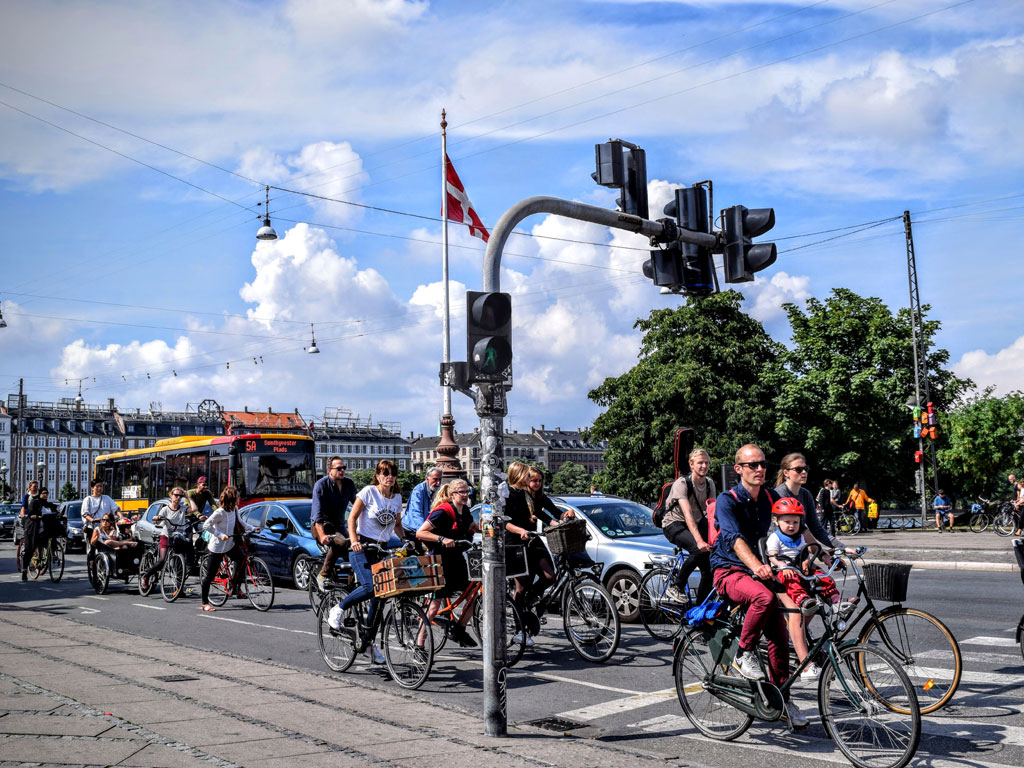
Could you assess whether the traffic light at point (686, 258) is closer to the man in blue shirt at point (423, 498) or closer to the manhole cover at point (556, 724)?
the man in blue shirt at point (423, 498)

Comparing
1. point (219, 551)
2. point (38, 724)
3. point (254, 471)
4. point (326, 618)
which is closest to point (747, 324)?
point (254, 471)

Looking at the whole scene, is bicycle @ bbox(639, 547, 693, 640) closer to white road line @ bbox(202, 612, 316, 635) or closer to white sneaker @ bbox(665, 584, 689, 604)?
white sneaker @ bbox(665, 584, 689, 604)

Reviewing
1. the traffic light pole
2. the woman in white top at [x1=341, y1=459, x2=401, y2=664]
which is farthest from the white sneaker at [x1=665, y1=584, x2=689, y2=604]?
the traffic light pole

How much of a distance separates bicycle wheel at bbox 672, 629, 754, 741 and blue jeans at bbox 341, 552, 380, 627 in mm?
3079

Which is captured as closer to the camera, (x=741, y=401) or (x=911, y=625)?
(x=911, y=625)

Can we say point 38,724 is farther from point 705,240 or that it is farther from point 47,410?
point 47,410

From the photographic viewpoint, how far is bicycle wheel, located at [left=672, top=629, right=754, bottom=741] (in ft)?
21.4

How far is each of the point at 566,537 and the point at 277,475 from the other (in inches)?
777

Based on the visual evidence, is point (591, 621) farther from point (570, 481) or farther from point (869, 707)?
point (570, 481)

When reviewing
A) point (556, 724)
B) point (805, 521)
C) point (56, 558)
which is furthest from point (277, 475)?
point (805, 521)

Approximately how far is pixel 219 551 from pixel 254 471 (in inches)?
534

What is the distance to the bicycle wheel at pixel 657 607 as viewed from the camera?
1045cm

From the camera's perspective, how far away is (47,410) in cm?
16038

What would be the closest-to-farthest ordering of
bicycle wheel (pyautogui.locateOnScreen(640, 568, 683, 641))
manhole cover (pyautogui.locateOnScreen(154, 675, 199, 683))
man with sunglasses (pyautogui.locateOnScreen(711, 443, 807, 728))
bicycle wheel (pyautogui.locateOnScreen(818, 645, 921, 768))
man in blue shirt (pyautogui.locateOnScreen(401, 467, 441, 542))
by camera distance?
bicycle wheel (pyautogui.locateOnScreen(818, 645, 921, 768)) → man with sunglasses (pyautogui.locateOnScreen(711, 443, 807, 728)) → manhole cover (pyautogui.locateOnScreen(154, 675, 199, 683)) → bicycle wheel (pyautogui.locateOnScreen(640, 568, 683, 641)) → man in blue shirt (pyautogui.locateOnScreen(401, 467, 441, 542))
